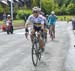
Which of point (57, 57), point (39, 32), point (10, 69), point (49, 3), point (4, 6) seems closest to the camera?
point (10, 69)

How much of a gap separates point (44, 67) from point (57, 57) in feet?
8.79

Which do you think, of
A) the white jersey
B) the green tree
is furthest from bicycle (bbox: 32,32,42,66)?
the green tree

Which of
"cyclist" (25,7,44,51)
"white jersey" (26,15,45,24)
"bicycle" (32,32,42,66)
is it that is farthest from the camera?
"white jersey" (26,15,45,24)

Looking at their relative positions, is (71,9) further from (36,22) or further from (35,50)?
(35,50)

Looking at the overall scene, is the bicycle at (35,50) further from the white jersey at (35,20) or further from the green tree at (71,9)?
the green tree at (71,9)

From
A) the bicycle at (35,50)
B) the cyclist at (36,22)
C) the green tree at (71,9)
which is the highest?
the cyclist at (36,22)

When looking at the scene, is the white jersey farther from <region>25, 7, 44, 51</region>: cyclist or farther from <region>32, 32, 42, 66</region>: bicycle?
<region>32, 32, 42, 66</region>: bicycle

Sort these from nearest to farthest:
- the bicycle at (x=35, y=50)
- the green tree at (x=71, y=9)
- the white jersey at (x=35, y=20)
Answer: the bicycle at (x=35, y=50)
the white jersey at (x=35, y=20)
the green tree at (x=71, y=9)

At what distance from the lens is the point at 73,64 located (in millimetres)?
11781

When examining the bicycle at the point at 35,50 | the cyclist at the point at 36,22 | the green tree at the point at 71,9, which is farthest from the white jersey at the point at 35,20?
the green tree at the point at 71,9

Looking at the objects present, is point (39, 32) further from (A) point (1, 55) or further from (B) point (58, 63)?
(A) point (1, 55)

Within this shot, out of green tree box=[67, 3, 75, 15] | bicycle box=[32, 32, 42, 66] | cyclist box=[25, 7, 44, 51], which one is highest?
cyclist box=[25, 7, 44, 51]

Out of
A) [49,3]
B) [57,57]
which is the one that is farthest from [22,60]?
[49,3]

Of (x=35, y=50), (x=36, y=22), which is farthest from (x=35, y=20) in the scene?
(x=35, y=50)
